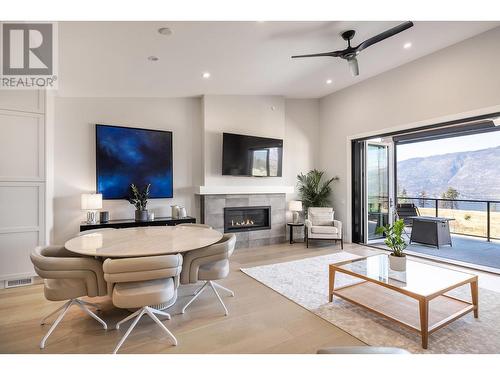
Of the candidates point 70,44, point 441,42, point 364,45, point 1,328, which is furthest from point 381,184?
point 1,328

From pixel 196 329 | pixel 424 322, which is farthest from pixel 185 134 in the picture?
pixel 424 322

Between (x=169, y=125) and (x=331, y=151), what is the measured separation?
3675 mm

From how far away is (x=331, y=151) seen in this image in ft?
20.1

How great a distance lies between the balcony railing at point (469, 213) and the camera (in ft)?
18.6

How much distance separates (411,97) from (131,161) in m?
5.06

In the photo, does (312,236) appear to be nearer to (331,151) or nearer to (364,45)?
(331,151)

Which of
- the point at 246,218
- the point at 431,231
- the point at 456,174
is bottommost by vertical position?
the point at 431,231

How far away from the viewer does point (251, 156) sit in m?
5.49

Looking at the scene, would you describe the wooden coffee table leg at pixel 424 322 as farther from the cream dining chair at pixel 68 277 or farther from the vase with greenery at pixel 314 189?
the vase with greenery at pixel 314 189

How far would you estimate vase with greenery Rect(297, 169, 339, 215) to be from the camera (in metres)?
6.04

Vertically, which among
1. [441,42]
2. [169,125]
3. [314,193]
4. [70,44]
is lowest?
[314,193]

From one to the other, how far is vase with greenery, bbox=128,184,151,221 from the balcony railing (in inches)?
273

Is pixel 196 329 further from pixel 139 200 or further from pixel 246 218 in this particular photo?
pixel 246 218

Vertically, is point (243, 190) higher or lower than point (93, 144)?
lower
